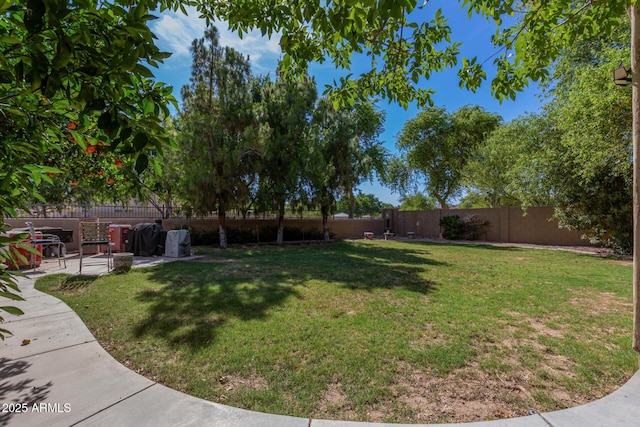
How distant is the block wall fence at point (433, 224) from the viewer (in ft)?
41.2

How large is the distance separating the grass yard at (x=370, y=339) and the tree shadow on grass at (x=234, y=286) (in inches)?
1.5

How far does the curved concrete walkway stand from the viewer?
2012mm

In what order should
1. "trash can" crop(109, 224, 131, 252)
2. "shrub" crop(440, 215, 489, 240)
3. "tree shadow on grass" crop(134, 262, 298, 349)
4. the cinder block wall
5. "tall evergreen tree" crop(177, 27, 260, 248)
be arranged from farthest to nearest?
"shrub" crop(440, 215, 489, 240) → the cinder block wall → "tall evergreen tree" crop(177, 27, 260, 248) → "trash can" crop(109, 224, 131, 252) → "tree shadow on grass" crop(134, 262, 298, 349)

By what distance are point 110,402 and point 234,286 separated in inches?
134

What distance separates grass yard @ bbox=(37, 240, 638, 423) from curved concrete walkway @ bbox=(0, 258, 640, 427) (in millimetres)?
Result: 129

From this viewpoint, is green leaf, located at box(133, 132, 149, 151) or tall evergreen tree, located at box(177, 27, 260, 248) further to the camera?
tall evergreen tree, located at box(177, 27, 260, 248)

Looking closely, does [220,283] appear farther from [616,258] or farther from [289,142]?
[616,258]

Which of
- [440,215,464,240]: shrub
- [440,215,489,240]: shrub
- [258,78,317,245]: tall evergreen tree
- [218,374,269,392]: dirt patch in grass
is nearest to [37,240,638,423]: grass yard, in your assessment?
[218,374,269,392]: dirt patch in grass

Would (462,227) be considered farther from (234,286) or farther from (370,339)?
(370,339)

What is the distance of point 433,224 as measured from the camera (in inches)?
794

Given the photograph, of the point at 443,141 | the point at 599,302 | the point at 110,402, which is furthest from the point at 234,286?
the point at 443,141

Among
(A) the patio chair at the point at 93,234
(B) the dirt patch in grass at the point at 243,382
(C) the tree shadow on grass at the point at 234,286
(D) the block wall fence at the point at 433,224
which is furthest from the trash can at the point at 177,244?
(B) the dirt patch in grass at the point at 243,382

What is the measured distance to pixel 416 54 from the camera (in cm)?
308

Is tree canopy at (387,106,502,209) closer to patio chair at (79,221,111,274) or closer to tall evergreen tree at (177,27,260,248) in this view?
tall evergreen tree at (177,27,260,248)
